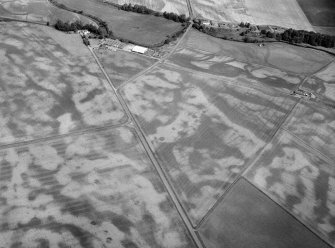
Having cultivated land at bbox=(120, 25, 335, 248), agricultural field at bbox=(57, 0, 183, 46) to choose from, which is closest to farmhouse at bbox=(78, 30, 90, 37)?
agricultural field at bbox=(57, 0, 183, 46)

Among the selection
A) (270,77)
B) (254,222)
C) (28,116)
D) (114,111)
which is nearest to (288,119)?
(270,77)

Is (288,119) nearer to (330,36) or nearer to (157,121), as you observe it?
(157,121)

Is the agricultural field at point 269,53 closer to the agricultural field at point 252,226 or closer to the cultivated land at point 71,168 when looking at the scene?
the cultivated land at point 71,168

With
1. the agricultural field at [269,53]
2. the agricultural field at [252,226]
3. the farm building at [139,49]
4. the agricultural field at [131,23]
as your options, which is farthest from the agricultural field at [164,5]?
the agricultural field at [252,226]

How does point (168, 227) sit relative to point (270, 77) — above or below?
below

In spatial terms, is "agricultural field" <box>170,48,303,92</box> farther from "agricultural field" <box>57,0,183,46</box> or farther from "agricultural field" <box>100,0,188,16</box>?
"agricultural field" <box>100,0,188,16</box>
